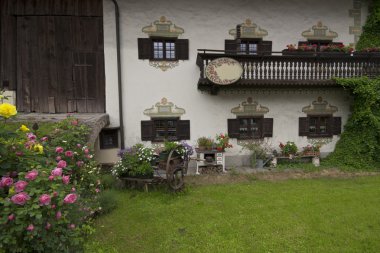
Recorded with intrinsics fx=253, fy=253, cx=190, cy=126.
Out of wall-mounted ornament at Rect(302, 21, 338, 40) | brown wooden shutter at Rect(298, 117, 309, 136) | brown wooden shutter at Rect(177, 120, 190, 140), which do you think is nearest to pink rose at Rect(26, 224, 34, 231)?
brown wooden shutter at Rect(177, 120, 190, 140)

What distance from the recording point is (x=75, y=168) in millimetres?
4719

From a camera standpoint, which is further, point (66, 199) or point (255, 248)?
point (255, 248)

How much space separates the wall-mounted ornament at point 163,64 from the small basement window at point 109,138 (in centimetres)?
283

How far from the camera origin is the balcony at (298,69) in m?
9.43

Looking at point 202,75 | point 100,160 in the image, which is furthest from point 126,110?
point 202,75

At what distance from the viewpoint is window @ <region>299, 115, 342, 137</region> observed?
10828 mm

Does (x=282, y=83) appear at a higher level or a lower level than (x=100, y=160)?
higher

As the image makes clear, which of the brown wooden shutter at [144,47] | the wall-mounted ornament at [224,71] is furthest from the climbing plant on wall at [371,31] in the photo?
the brown wooden shutter at [144,47]

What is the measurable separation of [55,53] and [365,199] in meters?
10.9

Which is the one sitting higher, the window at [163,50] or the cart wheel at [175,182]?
the window at [163,50]

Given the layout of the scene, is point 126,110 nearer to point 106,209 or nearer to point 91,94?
point 91,94

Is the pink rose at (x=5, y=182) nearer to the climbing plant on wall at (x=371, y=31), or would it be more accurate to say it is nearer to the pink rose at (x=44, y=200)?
the pink rose at (x=44, y=200)

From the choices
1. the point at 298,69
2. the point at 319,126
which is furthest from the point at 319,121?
the point at 298,69

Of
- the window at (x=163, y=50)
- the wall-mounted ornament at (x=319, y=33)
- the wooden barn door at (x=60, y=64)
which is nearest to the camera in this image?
the wooden barn door at (x=60, y=64)
